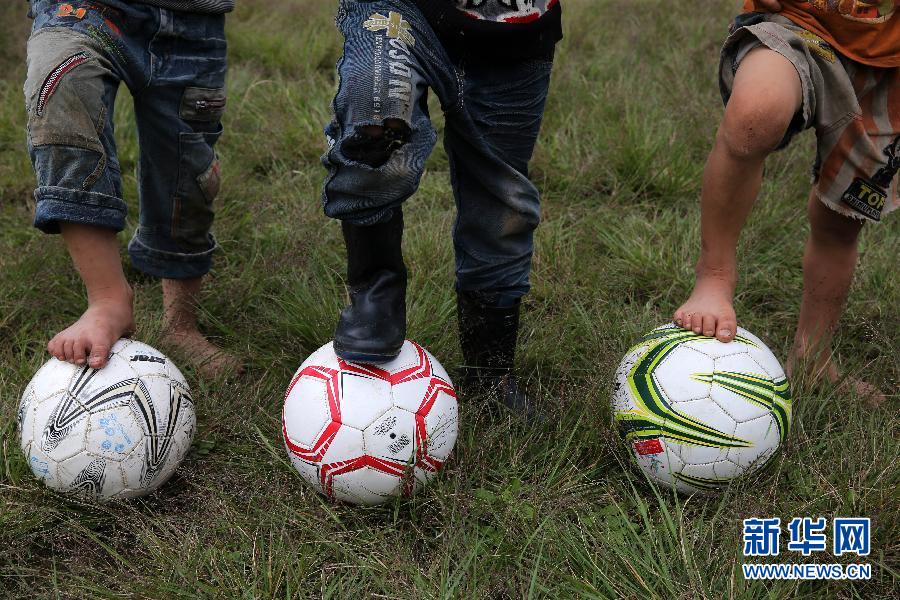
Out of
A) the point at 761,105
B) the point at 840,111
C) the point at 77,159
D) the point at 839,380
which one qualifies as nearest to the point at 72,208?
the point at 77,159

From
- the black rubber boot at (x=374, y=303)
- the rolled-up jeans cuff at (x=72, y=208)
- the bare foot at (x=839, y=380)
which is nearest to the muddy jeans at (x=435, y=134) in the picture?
the black rubber boot at (x=374, y=303)

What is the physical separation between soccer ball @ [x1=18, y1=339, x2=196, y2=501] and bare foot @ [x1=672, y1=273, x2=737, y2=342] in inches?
55.7

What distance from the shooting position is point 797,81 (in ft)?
7.36

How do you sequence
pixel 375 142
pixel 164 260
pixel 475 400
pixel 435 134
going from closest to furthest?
pixel 375 142
pixel 435 134
pixel 475 400
pixel 164 260

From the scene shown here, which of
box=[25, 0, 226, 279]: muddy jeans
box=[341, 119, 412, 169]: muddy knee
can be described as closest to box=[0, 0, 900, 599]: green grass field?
box=[25, 0, 226, 279]: muddy jeans

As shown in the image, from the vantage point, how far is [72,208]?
7.28 feet

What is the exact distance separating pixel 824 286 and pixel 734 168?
2.33 feet

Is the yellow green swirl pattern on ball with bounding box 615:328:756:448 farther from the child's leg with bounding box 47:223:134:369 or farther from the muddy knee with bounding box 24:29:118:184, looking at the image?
the muddy knee with bounding box 24:29:118:184

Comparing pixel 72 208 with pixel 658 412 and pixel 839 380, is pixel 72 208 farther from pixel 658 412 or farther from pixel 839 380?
pixel 839 380

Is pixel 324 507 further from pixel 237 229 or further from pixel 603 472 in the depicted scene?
pixel 237 229

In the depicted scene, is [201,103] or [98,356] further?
[201,103]

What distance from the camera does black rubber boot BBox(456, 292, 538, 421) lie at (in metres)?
2.52

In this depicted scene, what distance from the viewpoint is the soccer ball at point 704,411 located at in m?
2.14

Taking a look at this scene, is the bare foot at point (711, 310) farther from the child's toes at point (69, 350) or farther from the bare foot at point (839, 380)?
the child's toes at point (69, 350)
